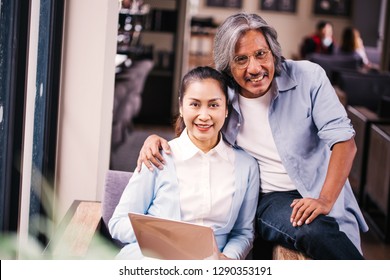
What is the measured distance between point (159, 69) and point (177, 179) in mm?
5487

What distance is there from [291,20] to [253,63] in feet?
38.3

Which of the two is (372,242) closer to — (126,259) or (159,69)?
(126,259)

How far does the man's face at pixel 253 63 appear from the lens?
212 centimetres

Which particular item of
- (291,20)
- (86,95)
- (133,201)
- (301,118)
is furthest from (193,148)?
(291,20)

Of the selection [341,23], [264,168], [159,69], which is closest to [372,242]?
[264,168]

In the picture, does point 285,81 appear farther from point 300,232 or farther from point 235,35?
point 300,232

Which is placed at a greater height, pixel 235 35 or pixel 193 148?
pixel 235 35

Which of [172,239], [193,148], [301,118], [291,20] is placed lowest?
[172,239]

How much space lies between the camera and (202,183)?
7.00 feet

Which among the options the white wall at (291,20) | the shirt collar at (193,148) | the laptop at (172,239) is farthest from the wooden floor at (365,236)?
the white wall at (291,20)

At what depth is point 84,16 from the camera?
2646 mm

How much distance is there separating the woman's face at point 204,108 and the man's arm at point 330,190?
0.34 meters

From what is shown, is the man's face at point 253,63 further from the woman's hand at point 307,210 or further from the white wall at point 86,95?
the white wall at point 86,95

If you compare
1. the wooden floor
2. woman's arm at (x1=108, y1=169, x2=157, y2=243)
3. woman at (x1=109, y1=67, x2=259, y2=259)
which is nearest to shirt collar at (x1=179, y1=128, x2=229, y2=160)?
woman at (x1=109, y1=67, x2=259, y2=259)
